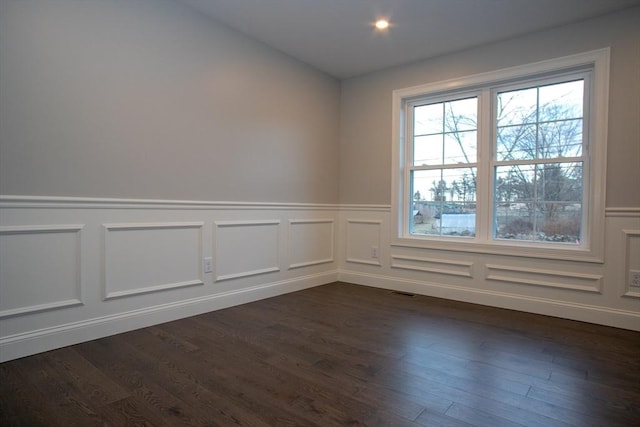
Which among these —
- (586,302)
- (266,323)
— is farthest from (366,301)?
(586,302)

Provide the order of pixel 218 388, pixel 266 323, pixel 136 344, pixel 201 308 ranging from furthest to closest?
pixel 201 308
pixel 266 323
pixel 136 344
pixel 218 388

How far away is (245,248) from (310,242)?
2.90 feet

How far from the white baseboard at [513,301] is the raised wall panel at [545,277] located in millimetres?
127

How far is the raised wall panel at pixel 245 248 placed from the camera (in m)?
3.03

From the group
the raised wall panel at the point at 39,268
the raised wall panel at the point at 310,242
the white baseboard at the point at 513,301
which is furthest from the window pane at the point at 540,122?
the raised wall panel at the point at 39,268

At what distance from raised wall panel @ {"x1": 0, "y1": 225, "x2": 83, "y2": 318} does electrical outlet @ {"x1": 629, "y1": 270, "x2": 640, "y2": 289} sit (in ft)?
12.3

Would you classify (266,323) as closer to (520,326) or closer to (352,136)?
(520,326)

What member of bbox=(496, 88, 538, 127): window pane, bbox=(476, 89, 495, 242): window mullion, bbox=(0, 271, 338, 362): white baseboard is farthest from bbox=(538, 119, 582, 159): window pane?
bbox=(0, 271, 338, 362): white baseboard

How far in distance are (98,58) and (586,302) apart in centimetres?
386

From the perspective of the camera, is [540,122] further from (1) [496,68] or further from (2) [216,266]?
(2) [216,266]

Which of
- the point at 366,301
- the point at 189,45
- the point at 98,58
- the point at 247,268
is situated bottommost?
the point at 366,301

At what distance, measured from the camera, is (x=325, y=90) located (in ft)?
13.3

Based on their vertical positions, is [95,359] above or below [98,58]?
below

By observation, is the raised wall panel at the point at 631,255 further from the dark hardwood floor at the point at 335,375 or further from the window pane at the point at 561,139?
the window pane at the point at 561,139
